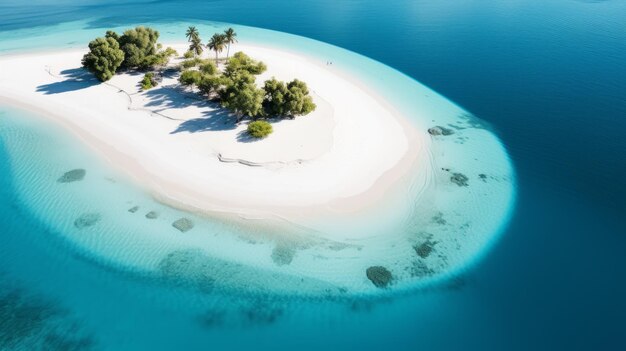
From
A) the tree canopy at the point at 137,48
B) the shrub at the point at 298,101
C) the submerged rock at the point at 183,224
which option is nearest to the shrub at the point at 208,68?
the tree canopy at the point at 137,48

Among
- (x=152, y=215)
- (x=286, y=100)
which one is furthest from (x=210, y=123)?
(x=152, y=215)

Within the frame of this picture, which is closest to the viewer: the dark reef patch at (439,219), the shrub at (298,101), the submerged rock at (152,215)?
the submerged rock at (152,215)

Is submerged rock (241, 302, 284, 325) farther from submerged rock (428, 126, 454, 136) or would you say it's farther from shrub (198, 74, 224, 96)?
shrub (198, 74, 224, 96)

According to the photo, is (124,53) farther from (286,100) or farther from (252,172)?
(252,172)

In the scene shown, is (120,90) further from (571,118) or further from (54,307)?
(571,118)

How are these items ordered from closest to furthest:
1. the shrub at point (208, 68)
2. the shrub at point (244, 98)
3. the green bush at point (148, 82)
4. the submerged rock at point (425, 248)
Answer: the submerged rock at point (425, 248) < the shrub at point (244, 98) < the green bush at point (148, 82) < the shrub at point (208, 68)

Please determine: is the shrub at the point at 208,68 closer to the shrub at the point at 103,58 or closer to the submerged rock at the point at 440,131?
the shrub at the point at 103,58

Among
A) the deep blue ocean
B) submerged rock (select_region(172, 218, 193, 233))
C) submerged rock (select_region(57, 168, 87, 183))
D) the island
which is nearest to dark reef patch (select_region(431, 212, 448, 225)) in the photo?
the island
